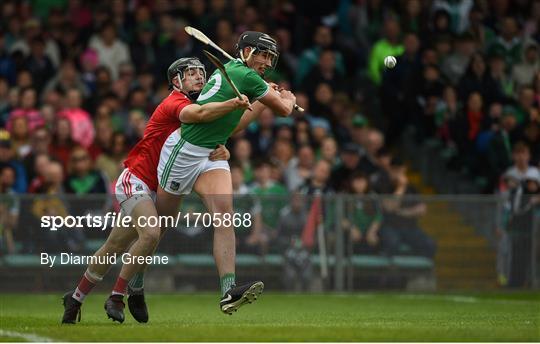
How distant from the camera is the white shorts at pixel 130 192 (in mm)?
12227

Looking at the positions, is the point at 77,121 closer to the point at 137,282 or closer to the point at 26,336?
the point at 137,282

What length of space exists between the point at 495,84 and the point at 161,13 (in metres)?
5.62

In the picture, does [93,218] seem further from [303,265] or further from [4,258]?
[303,265]

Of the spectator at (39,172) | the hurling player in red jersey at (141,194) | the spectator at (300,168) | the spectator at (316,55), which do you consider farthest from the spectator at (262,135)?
the hurling player in red jersey at (141,194)

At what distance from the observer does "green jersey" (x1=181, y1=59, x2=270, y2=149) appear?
11.8 m

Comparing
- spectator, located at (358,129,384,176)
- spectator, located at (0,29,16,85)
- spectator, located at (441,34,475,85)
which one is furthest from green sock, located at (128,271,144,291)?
spectator, located at (441,34,475,85)

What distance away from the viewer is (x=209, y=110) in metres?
11.6

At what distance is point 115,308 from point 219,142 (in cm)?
170

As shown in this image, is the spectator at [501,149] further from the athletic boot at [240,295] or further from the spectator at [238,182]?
the athletic boot at [240,295]

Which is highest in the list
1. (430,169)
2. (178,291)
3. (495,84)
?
(495,84)

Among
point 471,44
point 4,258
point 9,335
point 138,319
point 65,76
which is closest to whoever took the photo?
point 9,335

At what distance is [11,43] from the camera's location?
71.8 feet

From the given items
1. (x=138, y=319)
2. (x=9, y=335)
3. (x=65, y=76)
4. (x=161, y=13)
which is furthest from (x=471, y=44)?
(x=9, y=335)

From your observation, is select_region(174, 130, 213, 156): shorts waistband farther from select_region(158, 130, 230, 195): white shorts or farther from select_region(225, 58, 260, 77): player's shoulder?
select_region(225, 58, 260, 77): player's shoulder
